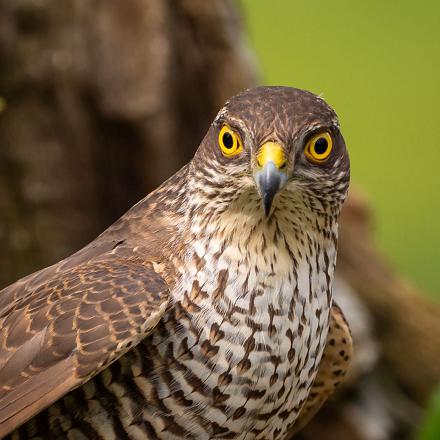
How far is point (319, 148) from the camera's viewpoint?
12.2ft

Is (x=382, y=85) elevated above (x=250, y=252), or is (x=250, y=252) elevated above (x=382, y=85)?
(x=250, y=252)

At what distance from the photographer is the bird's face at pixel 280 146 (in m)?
3.60

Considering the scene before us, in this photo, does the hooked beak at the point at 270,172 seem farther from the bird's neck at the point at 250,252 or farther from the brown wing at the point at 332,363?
the brown wing at the point at 332,363

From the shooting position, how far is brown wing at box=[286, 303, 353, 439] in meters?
4.29

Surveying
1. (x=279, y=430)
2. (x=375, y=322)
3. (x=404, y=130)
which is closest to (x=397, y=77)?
(x=404, y=130)

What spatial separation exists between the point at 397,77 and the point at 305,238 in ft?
37.0

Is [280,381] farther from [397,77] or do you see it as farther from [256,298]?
[397,77]

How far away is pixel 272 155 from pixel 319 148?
0.80 ft

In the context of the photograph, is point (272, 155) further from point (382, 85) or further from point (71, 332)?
point (382, 85)

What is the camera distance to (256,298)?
378 centimetres

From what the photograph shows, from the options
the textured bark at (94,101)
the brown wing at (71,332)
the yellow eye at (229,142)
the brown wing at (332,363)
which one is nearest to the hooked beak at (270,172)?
→ the yellow eye at (229,142)

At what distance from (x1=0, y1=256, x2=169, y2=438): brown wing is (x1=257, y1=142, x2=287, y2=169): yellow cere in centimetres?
57

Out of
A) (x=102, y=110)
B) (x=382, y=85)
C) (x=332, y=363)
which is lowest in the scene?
(x=382, y=85)

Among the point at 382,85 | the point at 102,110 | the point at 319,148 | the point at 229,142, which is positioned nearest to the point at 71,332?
the point at 229,142
